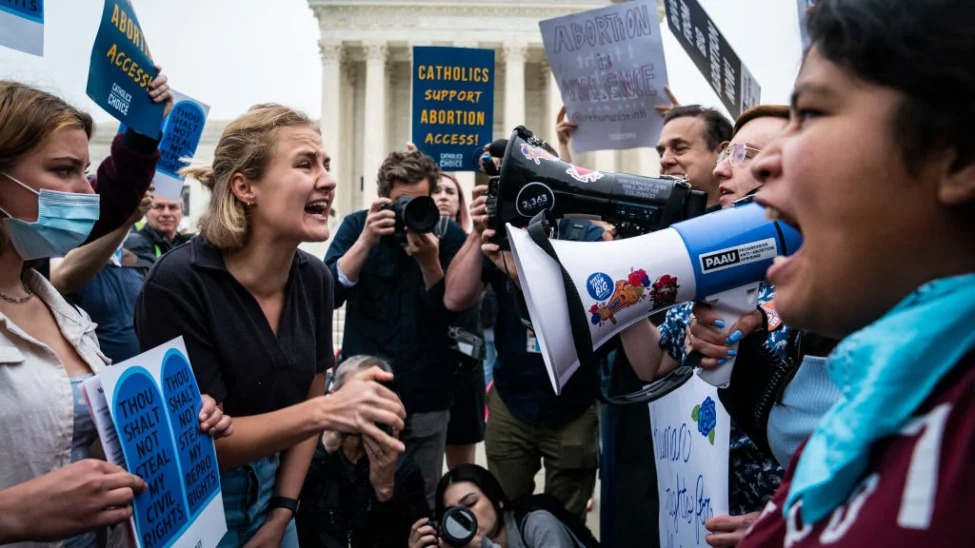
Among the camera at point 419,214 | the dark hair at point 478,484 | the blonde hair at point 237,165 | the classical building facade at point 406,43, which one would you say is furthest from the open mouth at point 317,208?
the classical building facade at point 406,43

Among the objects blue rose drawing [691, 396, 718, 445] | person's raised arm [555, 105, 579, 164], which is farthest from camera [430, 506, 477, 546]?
person's raised arm [555, 105, 579, 164]

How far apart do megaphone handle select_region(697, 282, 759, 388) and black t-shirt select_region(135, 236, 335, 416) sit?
4.21 ft

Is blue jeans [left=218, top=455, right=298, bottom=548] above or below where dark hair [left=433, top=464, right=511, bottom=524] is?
above

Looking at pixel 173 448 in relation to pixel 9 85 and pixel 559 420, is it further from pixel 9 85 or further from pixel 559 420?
pixel 559 420

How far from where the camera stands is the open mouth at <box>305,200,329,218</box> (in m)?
2.41

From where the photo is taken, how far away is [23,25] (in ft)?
Answer: 8.70

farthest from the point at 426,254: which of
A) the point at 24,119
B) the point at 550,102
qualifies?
the point at 550,102

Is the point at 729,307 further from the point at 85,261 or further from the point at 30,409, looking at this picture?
the point at 85,261

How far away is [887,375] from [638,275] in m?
1.12

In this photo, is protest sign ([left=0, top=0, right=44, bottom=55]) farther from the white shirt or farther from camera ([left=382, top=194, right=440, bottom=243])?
camera ([left=382, top=194, right=440, bottom=243])

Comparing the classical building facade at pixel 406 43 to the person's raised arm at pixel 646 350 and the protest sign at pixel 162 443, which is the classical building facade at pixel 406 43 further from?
the protest sign at pixel 162 443

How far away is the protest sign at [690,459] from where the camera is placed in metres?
2.09

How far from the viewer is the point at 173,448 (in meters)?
1.74

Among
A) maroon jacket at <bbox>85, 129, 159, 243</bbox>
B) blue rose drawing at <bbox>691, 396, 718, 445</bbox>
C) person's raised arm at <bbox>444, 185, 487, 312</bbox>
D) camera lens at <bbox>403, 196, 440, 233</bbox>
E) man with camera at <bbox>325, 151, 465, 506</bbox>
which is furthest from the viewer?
man with camera at <bbox>325, 151, 465, 506</bbox>
